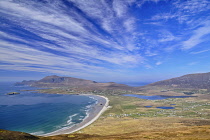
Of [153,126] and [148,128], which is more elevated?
[148,128]

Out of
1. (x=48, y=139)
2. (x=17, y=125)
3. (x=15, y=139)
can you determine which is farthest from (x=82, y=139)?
(x=17, y=125)

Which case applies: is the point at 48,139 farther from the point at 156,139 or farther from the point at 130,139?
the point at 156,139

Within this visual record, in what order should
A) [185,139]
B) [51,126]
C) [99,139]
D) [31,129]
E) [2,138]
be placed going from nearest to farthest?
[2,138]
[185,139]
[99,139]
[31,129]
[51,126]

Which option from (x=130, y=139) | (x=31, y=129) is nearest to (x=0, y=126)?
(x=31, y=129)

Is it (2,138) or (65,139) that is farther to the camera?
(65,139)

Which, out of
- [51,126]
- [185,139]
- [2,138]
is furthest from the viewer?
[51,126]

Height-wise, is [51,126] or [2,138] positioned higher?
[2,138]

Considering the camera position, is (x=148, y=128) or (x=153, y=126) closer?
(x=148, y=128)

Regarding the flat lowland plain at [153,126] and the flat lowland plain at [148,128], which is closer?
the flat lowland plain at [148,128]

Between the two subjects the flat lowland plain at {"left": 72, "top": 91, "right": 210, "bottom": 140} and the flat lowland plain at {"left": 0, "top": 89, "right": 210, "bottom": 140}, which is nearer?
the flat lowland plain at {"left": 0, "top": 89, "right": 210, "bottom": 140}

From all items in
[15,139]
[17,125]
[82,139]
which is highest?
[15,139]
